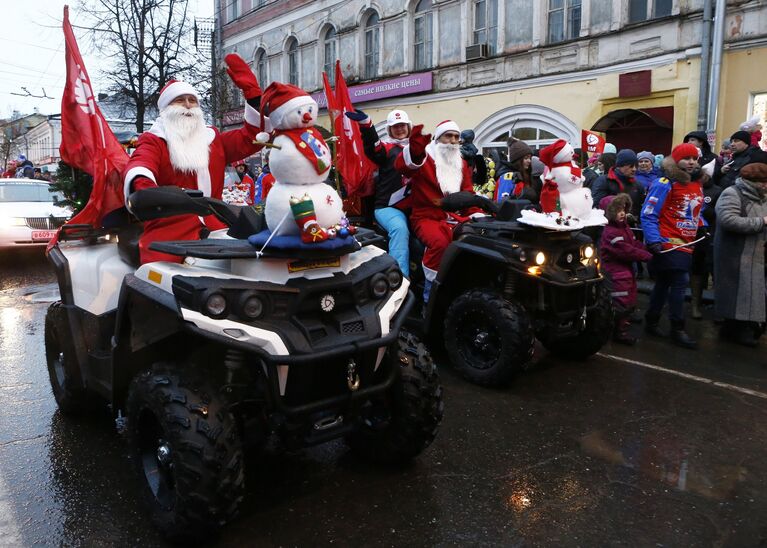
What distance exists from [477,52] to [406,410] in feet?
56.4

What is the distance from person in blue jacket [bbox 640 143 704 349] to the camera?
20.6 ft

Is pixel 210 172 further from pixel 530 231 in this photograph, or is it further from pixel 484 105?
pixel 484 105

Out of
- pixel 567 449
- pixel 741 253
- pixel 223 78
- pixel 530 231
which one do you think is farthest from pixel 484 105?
pixel 567 449

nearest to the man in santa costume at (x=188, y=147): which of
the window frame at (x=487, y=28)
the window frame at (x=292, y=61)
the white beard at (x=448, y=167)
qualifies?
the white beard at (x=448, y=167)

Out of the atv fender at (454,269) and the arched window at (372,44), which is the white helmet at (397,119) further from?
the arched window at (372,44)

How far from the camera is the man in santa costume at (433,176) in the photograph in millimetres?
5523

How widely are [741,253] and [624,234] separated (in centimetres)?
122

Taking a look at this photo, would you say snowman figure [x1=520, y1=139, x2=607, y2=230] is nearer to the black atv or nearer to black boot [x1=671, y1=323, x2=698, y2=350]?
the black atv

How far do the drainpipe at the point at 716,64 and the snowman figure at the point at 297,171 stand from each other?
12448 mm

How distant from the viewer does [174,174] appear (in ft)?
13.1

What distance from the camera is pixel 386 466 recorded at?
140 inches

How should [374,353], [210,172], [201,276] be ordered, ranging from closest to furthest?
[201,276]
[374,353]
[210,172]

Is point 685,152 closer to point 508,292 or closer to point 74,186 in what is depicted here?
point 508,292

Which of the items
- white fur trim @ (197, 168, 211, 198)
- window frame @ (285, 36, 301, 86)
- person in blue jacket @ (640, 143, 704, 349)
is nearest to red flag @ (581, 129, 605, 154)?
person in blue jacket @ (640, 143, 704, 349)
